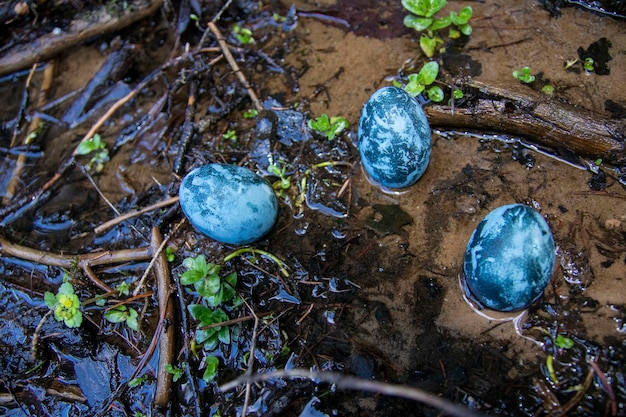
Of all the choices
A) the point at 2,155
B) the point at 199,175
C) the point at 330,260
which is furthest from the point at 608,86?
the point at 2,155

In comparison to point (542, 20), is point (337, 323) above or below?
below

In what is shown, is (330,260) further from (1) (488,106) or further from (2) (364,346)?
(1) (488,106)

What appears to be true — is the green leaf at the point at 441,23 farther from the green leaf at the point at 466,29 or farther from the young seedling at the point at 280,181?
the young seedling at the point at 280,181

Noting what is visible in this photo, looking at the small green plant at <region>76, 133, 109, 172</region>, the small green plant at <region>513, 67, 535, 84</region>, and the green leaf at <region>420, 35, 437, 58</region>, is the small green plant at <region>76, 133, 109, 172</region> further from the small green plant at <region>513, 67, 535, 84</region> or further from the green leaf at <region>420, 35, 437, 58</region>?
the small green plant at <region>513, 67, 535, 84</region>

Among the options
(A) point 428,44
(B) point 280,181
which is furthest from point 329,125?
(A) point 428,44

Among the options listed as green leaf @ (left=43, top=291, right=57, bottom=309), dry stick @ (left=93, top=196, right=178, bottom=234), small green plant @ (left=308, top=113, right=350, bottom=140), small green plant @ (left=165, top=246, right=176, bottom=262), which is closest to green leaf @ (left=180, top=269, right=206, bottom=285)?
small green plant @ (left=165, top=246, right=176, bottom=262)

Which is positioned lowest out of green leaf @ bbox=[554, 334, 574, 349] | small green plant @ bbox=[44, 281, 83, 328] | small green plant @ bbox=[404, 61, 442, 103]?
green leaf @ bbox=[554, 334, 574, 349]

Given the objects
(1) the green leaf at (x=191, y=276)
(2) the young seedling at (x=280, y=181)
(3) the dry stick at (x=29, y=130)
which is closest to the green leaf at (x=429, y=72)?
(2) the young seedling at (x=280, y=181)
